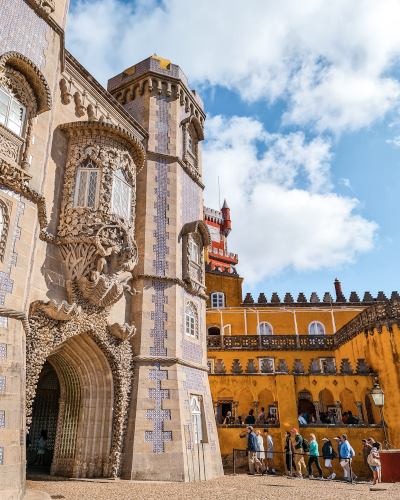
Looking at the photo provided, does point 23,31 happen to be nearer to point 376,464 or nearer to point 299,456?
point 376,464

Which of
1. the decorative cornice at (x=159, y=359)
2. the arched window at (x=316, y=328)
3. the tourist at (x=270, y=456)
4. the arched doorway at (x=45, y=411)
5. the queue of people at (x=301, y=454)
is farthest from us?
the arched window at (x=316, y=328)

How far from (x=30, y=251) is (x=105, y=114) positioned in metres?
6.95

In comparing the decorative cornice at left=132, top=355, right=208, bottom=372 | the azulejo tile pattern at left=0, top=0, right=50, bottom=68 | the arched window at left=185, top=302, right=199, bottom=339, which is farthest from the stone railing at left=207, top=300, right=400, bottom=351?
the azulejo tile pattern at left=0, top=0, right=50, bottom=68

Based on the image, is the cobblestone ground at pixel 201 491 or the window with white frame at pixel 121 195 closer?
the cobblestone ground at pixel 201 491

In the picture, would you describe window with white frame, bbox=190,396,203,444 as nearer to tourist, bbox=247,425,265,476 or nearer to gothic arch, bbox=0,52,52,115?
tourist, bbox=247,425,265,476

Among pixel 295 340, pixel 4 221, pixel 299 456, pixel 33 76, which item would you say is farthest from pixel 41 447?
pixel 295 340

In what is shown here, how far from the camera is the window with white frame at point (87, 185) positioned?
11836 mm

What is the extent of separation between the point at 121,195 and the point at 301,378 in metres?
11.5

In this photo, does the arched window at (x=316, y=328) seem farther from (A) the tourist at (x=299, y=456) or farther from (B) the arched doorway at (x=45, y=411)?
(B) the arched doorway at (x=45, y=411)

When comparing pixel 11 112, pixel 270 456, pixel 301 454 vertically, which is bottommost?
pixel 270 456

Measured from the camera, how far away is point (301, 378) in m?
18.4

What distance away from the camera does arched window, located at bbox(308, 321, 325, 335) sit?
30420 millimetres

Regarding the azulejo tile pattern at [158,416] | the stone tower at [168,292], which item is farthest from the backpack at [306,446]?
the azulejo tile pattern at [158,416]

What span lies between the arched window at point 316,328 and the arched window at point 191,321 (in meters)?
17.5
